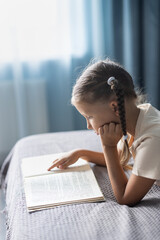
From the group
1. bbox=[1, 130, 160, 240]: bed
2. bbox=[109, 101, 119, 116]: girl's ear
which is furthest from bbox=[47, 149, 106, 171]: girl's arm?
bbox=[109, 101, 119, 116]: girl's ear

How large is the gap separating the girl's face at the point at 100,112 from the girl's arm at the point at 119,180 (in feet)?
0.07

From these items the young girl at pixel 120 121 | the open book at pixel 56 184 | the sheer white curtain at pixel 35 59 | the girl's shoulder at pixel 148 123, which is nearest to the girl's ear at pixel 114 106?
the young girl at pixel 120 121

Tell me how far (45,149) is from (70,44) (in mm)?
1100

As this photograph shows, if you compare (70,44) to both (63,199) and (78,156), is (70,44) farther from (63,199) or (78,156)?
(63,199)

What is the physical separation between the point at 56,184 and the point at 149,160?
38 centimetres

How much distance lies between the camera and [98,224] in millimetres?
989

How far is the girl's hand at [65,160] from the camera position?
1.34 m

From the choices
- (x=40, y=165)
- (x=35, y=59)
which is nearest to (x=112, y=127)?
(x=40, y=165)

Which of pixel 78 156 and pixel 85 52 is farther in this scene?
pixel 85 52

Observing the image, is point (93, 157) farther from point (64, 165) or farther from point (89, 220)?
point (89, 220)

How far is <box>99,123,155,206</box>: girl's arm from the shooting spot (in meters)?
1.09

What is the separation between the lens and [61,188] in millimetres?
1190

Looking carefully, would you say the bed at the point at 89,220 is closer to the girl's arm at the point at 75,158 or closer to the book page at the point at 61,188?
the book page at the point at 61,188

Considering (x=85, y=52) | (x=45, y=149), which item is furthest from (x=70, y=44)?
(x=45, y=149)
